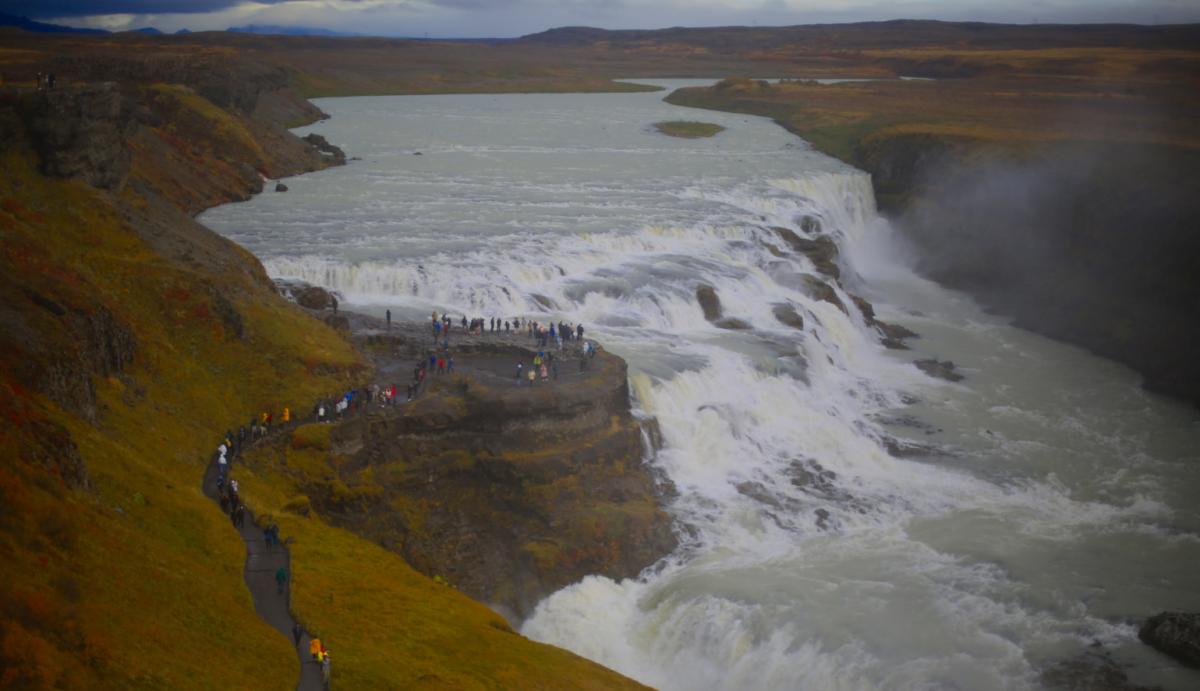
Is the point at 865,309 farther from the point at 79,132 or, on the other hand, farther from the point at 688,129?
the point at 688,129

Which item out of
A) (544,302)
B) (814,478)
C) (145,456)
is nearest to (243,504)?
(145,456)

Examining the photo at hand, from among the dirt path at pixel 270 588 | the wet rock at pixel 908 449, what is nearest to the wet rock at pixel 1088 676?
the wet rock at pixel 908 449

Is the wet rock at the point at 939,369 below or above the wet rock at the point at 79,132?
below

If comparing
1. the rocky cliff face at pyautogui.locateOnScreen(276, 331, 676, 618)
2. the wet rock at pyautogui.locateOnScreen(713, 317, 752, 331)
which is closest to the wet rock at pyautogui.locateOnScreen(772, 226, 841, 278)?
the wet rock at pyautogui.locateOnScreen(713, 317, 752, 331)

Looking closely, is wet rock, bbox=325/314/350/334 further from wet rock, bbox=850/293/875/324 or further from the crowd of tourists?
wet rock, bbox=850/293/875/324

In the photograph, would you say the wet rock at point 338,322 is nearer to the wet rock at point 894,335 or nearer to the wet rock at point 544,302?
the wet rock at point 544,302

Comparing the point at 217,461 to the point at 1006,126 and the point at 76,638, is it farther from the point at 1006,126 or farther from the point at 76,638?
the point at 1006,126
